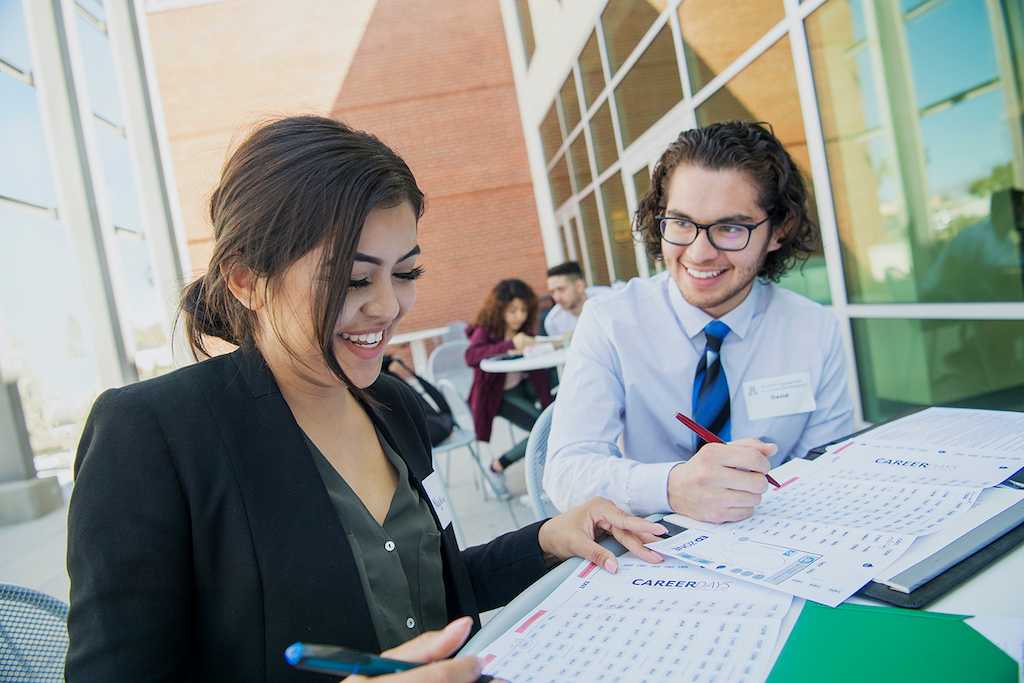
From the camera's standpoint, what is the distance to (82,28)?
19.9ft

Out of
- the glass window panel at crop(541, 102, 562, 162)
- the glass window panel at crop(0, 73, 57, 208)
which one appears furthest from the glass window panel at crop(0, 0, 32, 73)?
the glass window panel at crop(541, 102, 562, 162)

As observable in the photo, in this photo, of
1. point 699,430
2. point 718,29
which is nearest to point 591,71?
point 718,29

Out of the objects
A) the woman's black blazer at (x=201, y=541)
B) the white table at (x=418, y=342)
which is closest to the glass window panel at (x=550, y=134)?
the white table at (x=418, y=342)

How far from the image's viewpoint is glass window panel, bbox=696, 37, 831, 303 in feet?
10.6

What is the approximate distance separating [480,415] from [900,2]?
2876 millimetres

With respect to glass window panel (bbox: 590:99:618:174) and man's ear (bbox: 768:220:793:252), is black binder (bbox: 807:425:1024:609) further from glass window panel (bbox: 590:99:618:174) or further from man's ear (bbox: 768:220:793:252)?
glass window panel (bbox: 590:99:618:174)

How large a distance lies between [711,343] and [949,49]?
5.29ft

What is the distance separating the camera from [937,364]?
2680 mm

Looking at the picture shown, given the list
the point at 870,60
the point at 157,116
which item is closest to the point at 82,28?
the point at 157,116

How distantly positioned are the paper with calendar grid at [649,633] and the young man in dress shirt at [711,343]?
64cm

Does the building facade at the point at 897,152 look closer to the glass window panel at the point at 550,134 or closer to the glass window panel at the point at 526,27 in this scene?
the glass window panel at the point at 550,134

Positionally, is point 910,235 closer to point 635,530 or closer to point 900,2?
point 900,2

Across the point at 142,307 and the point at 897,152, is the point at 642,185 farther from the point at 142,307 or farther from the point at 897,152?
the point at 142,307

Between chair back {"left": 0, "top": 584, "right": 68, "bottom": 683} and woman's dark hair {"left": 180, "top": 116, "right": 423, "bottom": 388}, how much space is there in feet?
1.58
